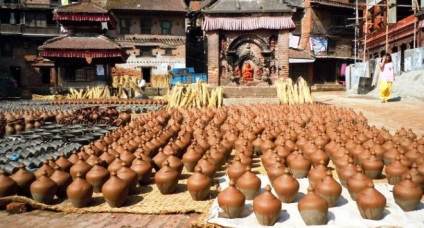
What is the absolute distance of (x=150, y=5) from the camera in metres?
34.2

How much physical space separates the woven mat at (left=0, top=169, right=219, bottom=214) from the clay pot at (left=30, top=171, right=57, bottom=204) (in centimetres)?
7

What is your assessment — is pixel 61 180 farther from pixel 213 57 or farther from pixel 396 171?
pixel 213 57

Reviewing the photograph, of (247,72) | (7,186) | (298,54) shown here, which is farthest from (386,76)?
(298,54)

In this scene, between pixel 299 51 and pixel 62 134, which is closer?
pixel 62 134

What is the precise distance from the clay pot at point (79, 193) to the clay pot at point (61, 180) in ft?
1.06

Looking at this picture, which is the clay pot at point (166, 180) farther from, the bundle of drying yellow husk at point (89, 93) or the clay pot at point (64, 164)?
the bundle of drying yellow husk at point (89, 93)

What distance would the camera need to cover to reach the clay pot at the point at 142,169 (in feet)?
16.1

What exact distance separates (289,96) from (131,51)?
2282cm

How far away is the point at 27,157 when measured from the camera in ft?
19.9

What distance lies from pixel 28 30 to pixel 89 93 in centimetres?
1923

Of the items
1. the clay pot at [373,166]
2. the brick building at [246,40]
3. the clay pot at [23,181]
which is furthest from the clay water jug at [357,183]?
the brick building at [246,40]

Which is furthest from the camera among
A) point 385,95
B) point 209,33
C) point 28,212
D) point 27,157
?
point 209,33

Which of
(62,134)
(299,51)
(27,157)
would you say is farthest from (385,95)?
(299,51)

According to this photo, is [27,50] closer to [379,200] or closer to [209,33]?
[209,33]
